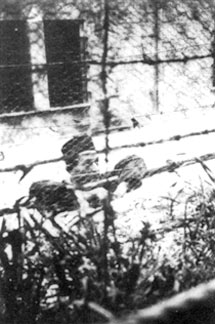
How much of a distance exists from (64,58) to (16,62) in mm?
562

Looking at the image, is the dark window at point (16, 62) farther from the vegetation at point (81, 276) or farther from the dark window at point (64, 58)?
the vegetation at point (81, 276)

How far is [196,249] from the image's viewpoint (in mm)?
1551

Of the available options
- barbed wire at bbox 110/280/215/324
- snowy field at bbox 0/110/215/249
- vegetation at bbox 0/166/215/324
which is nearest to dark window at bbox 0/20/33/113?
snowy field at bbox 0/110/215/249

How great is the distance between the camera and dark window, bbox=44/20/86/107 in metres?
4.30

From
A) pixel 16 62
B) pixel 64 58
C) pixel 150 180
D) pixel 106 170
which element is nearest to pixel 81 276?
pixel 106 170

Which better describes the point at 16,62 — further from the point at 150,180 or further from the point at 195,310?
the point at 195,310

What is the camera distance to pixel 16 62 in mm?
4238

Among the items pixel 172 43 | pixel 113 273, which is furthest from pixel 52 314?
pixel 172 43

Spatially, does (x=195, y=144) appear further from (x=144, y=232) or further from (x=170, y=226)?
(x=144, y=232)

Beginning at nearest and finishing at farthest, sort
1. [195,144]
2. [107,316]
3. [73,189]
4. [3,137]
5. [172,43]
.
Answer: [107,316] < [73,189] < [195,144] < [3,137] < [172,43]

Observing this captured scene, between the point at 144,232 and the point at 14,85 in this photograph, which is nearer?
the point at 144,232

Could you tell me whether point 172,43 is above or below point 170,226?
above

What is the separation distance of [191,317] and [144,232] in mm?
305

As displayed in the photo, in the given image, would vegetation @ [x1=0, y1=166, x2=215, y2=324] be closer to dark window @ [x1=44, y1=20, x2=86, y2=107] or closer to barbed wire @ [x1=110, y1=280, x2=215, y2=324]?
barbed wire @ [x1=110, y1=280, x2=215, y2=324]
